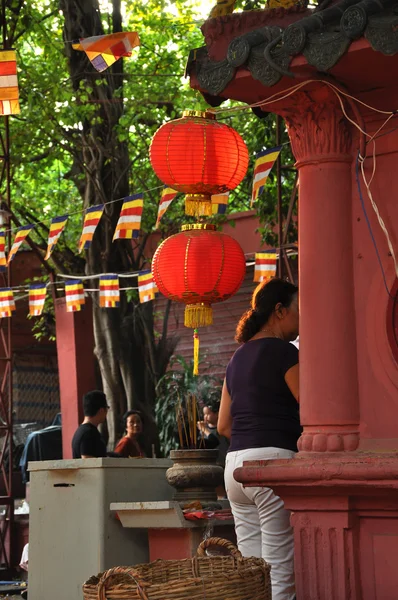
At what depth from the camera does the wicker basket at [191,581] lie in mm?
4922

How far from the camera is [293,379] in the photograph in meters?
6.09

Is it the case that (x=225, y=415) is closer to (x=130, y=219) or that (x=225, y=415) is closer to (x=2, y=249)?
(x=130, y=219)

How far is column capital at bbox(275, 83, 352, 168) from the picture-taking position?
588cm

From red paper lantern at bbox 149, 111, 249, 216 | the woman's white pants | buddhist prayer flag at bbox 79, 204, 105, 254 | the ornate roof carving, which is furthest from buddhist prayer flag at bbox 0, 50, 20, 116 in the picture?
the woman's white pants

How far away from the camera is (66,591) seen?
830 centimetres

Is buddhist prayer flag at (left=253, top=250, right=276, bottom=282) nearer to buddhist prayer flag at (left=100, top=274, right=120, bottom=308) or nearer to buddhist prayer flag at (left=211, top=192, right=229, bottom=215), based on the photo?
buddhist prayer flag at (left=211, top=192, right=229, bottom=215)

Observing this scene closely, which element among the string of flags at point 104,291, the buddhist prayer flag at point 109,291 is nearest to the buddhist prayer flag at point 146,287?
the string of flags at point 104,291

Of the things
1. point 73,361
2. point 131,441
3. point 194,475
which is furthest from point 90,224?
point 194,475

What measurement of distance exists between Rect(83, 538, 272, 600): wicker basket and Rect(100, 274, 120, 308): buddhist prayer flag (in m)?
9.01

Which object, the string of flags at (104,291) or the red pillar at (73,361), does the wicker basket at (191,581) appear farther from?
the red pillar at (73,361)

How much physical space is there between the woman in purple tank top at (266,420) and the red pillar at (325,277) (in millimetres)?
254

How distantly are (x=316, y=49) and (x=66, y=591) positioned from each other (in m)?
4.84

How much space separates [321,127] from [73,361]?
11292 millimetres

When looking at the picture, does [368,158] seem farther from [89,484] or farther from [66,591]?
[66,591]
